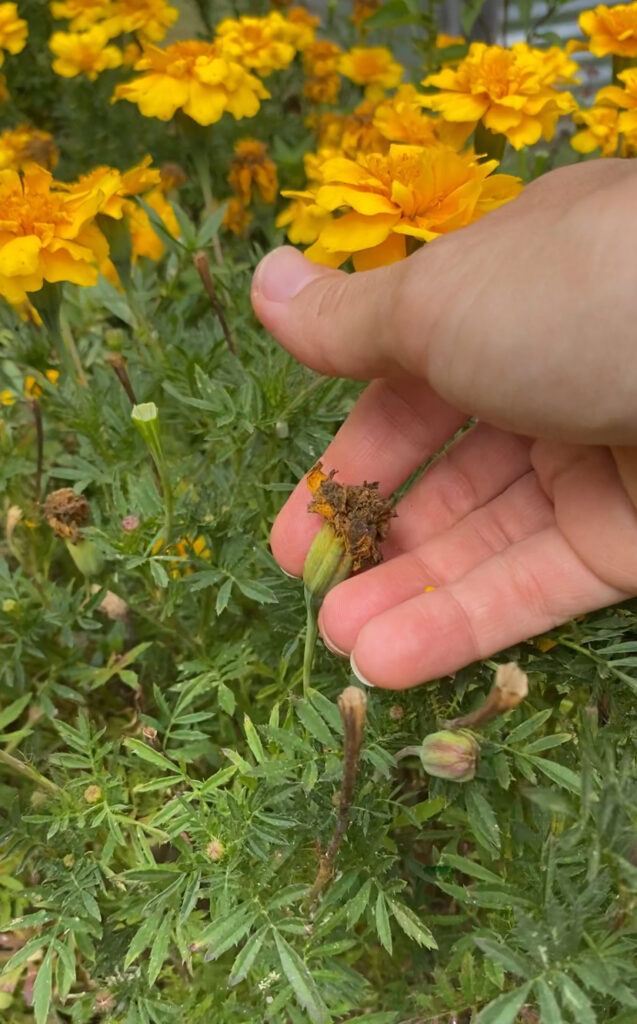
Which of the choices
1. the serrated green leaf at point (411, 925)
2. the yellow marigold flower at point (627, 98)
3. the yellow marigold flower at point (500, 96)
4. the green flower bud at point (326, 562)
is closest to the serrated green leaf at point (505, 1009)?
the serrated green leaf at point (411, 925)

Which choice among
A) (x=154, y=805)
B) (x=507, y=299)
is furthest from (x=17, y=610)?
(x=507, y=299)

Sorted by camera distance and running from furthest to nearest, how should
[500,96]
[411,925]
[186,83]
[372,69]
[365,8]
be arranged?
[365,8]
[372,69]
[186,83]
[500,96]
[411,925]

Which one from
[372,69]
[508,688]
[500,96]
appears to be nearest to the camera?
[508,688]

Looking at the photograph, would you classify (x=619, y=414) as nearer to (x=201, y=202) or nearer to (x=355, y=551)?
(x=355, y=551)

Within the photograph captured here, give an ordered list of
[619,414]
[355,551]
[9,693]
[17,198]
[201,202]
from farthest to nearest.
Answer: [201,202]
[9,693]
[17,198]
[355,551]
[619,414]

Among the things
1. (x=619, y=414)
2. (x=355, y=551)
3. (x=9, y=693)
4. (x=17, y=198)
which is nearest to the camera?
(x=619, y=414)

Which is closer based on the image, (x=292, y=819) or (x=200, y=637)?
(x=292, y=819)

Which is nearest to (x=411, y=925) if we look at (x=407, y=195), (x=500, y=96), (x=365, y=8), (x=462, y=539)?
(x=462, y=539)

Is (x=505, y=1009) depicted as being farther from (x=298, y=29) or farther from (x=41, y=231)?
(x=298, y=29)
